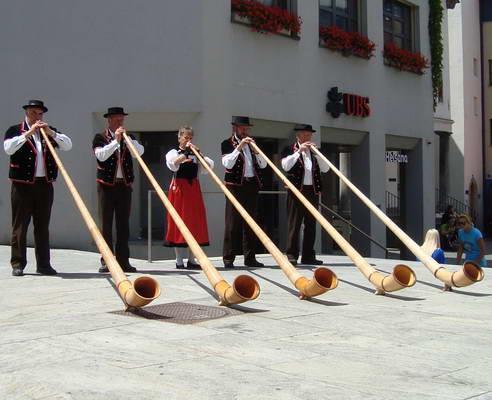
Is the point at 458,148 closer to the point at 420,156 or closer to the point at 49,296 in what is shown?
the point at 420,156

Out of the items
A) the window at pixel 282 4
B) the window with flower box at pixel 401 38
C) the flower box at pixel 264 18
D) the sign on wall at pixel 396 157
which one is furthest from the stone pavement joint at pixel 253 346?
the sign on wall at pixel 396 157

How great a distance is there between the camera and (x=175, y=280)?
27.6 ft

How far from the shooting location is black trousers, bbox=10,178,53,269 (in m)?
8.51

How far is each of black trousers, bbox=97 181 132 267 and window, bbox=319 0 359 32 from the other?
341 inches

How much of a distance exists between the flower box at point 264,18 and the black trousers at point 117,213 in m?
5.80

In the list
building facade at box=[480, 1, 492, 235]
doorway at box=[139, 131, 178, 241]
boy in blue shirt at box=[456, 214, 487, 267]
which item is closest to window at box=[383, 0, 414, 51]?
doorway at box=[139, 131, 178, 241]

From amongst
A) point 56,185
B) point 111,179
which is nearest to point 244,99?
point 56,185

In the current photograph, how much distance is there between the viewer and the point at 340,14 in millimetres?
17109

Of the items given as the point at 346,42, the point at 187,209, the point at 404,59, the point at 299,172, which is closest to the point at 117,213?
the point at 187,209

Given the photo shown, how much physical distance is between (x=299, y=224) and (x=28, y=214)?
3520mm

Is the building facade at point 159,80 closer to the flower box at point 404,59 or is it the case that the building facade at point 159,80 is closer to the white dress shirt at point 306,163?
the flower box at point 404,59

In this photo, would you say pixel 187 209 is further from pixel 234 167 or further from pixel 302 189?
pixel 302 189

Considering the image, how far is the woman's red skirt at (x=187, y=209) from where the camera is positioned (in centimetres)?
942

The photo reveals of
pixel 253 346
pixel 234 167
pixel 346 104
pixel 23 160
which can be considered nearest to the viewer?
pixel 253 346
